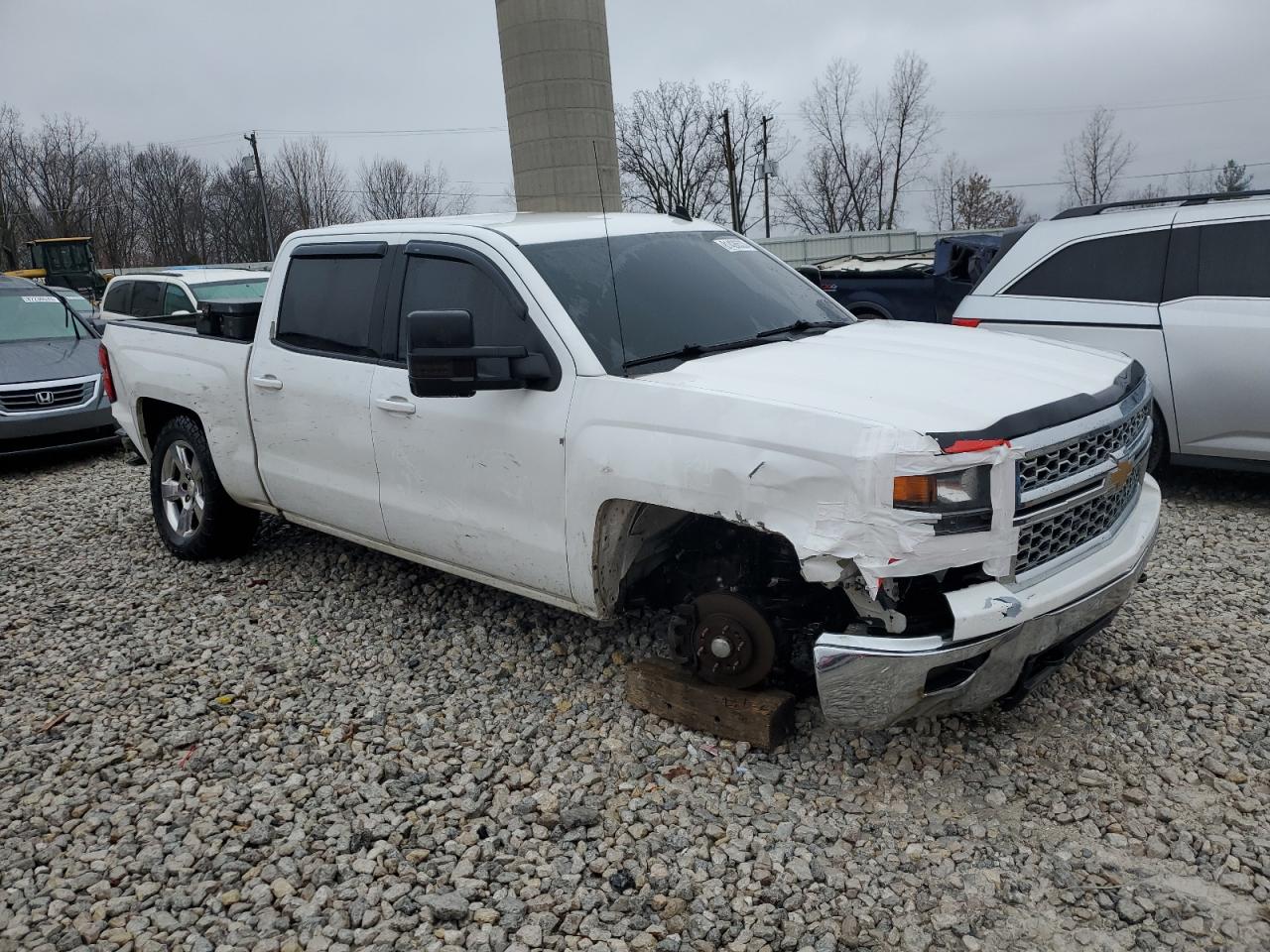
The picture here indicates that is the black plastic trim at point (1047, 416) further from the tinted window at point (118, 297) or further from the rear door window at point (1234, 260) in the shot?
the tinted window at point (118, 297)

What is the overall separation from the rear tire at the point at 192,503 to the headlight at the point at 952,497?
4.05 metres

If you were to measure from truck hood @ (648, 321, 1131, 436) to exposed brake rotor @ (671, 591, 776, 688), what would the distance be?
77 centimetres

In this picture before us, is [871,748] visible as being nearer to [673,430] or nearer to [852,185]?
[673,430]

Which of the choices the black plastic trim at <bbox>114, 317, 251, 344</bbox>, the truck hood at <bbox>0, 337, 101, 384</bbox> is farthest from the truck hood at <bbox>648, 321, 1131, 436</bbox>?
the truck hood at <bbox>0, 337, 101, 384</bbox>

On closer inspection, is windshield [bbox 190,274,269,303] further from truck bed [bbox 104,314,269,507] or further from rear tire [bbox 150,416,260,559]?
rear tire [bbox 150,416,260,559]

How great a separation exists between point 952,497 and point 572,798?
63.9 inches

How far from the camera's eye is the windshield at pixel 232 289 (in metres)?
11.7

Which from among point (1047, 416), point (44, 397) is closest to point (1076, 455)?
point (1047, 416)

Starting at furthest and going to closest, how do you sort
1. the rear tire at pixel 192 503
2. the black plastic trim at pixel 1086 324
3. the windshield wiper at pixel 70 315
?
the windshield wiper at pixel 70 315
the black plastic trim at pixel 1086 324
the rear tire at pixel 192 503

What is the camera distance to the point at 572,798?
3352 mm

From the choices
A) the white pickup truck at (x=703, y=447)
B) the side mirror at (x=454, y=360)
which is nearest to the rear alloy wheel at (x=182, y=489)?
the white pickup truck at (x=703, y=447)

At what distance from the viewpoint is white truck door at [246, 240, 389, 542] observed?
14.6ft

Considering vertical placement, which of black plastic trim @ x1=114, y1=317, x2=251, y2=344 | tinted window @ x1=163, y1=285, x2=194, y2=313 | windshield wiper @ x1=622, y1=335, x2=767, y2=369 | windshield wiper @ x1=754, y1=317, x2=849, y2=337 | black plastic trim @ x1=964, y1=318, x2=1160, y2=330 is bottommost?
black plastic trim @ x1=964, y1=318, x2=1160, y2=330

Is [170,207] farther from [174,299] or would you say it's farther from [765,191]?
[174,299]
